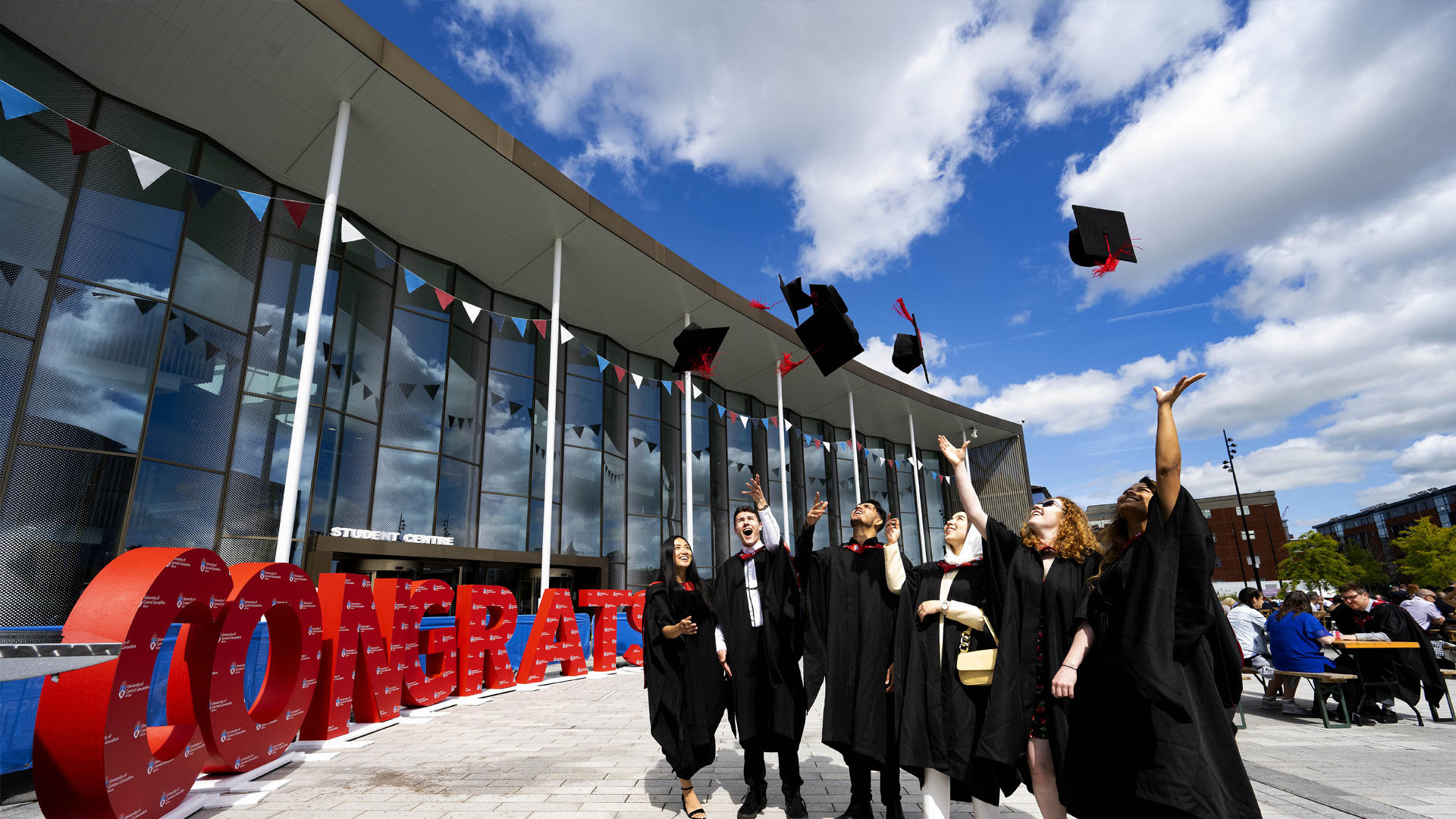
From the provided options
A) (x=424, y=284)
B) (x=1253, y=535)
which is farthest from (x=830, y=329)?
(x=1253, y=535)

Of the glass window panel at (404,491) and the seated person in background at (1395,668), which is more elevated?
the glass window panel at (404,491)

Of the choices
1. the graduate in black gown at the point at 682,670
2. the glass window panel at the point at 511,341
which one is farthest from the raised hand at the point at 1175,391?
the glass window panel at the point at 511,341

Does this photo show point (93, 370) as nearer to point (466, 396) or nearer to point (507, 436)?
point (466, 396)

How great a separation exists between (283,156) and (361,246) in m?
2.22

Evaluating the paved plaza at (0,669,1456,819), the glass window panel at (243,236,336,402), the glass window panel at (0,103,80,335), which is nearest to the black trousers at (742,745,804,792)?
the paved plaza at (0,669,1456,819)

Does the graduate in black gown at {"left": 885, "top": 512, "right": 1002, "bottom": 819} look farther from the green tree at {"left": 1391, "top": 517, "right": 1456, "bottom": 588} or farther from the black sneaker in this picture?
the green tree at {"left": 1391, "top": 517, "right": 1456, "bottom": 588}

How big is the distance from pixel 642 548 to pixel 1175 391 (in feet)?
57.1

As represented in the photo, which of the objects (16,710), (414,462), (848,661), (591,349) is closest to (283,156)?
(414,462)

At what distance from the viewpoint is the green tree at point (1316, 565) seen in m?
42.4

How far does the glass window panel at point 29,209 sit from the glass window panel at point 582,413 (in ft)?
32.9

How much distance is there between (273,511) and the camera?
11.5 m

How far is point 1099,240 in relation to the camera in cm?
494

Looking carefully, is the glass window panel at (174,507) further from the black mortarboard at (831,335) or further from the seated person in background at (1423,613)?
the seated person in background at (1423,613)

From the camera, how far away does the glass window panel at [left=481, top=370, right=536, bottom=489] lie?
612 inches
